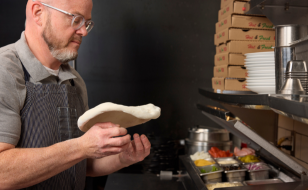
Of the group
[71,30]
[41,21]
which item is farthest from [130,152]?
[41,21]

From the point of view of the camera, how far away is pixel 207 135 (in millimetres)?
2814

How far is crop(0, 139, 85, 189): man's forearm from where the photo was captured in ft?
3.55

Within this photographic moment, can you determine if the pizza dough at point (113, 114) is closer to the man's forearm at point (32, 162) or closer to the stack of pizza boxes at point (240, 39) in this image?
the man's forearm at point (32, 162)

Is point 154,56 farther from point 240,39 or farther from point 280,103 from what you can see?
point 280,103

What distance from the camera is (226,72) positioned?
215cm

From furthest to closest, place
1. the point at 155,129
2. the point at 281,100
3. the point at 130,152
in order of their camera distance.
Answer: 1. the point at 155,129
2. the point at 130,152
3. the point at 281,100

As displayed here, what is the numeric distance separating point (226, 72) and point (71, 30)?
1.27 m

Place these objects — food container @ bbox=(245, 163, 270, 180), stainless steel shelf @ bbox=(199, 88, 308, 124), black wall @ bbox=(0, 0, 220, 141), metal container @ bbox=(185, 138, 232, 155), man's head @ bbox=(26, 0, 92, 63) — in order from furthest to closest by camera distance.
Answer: black wall @ bbox=(0, 0, 220, 141), metal container @ bbox=(185, 138, 232, 155), food container @ bbox=(245, 163, 270, 180), man's head @ bbox=(26, 0, 92, 63), stainless steel shelf @ bbox=(199, 88, 308, 124)

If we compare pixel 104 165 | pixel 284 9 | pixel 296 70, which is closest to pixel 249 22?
pixel 284 9

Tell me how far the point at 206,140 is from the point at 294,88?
1.77m

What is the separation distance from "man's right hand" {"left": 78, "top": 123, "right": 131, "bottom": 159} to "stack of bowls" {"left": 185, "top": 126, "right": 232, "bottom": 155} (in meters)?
1.83

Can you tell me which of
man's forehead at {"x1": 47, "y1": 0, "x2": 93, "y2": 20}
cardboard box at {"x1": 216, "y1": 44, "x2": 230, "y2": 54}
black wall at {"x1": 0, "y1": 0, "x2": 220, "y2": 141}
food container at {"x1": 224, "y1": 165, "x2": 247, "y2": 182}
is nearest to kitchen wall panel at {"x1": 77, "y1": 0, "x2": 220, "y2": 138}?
black wall at {"x1": 0, "y1": 0, "x2": 220, "y2": 141}

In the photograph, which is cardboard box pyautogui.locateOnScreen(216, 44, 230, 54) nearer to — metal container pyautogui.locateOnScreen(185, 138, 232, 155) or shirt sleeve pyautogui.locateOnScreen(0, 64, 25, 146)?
metal container pyautogui.locateOnScreen(185, 138, 232, 155)

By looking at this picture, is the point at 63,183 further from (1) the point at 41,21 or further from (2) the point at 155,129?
(2) the point at 155,129
